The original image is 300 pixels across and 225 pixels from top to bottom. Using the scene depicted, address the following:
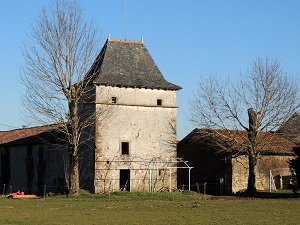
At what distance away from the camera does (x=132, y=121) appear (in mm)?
46719

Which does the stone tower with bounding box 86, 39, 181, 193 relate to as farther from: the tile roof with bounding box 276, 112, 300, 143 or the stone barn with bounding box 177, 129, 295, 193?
the tile roof with bounding box 276, 112, 300, 143

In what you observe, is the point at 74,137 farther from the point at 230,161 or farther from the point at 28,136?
the point at 28,136

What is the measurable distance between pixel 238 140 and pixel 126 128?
9.06 meters

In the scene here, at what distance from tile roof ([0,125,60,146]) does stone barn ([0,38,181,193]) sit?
1.45 metres

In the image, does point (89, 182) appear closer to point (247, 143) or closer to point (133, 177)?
point (133, 177)

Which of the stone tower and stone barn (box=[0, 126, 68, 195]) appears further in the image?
stone barn (box=[0, 126, 68, 195])

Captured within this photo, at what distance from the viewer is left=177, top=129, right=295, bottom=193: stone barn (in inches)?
1933

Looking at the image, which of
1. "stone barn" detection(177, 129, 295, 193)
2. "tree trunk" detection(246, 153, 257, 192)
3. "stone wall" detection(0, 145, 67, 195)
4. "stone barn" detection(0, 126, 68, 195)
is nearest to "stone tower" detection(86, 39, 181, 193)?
"stone barn" detection(177, 129, 295, 193)

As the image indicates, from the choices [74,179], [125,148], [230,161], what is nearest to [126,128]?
[125,148]

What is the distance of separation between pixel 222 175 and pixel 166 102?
748cm

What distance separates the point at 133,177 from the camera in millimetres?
46375

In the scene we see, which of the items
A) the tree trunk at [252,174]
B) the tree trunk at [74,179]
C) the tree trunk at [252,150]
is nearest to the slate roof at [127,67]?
→ the tree trunk at [252,150]

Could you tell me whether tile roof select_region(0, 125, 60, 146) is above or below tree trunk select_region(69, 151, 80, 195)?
above

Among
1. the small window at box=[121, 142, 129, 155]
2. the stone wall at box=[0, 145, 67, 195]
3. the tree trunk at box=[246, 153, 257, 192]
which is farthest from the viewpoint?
Answer: the stone wall at box=[0, 145, 67, 195]
